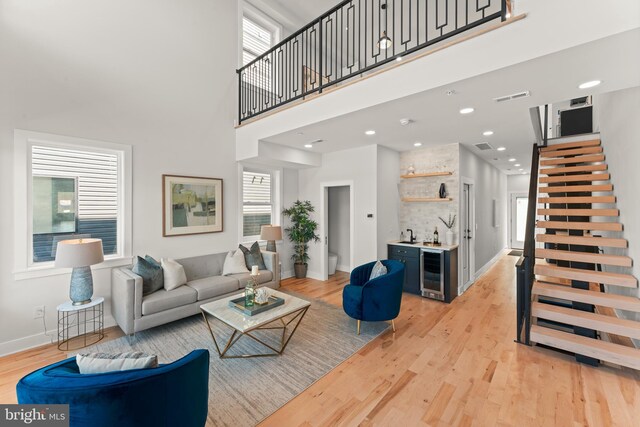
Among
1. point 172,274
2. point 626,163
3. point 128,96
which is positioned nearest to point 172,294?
point 172,274

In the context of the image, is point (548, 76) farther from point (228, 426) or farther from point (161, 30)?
point (161, 30)

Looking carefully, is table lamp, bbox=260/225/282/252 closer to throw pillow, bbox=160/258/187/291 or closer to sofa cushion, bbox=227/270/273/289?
sofa cushion, bbox=227/270/273/289

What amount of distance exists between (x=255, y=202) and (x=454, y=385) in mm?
4347

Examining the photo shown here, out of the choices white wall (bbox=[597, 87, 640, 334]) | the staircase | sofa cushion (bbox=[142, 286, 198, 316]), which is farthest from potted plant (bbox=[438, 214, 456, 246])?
sofa cushion (bbox=[142, 286, 198, 316])

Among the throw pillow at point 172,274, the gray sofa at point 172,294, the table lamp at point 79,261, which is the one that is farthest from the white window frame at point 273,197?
the table lamp at point 79,261

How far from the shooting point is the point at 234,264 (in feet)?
14.5

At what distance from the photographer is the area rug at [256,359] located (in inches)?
84.7

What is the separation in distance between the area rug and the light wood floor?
0.15m

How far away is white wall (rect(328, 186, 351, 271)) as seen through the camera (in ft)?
21.7

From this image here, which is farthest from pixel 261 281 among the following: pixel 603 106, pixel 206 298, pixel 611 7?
pixel 603 106

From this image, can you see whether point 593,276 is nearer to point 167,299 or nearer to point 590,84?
point 590,84

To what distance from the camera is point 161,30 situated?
4.09 meters

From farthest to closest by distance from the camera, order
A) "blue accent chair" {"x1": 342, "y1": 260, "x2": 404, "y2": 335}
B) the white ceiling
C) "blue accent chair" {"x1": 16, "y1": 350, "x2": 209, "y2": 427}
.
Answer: "blue accent chair" {"x1": 342, "y1": 260, "x2": 404, "y2": 335}, the white ceiling, "blue accent chair" {"x1": 16, "y1": 350, "x2": 209, "y2": 427}

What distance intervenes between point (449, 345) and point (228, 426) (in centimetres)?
240
